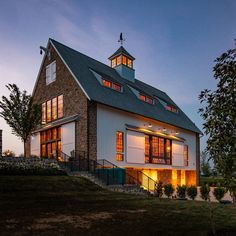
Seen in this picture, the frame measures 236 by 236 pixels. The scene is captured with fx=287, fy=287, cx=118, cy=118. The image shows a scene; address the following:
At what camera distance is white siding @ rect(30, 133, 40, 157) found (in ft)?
89.9

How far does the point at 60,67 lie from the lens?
1011 inches

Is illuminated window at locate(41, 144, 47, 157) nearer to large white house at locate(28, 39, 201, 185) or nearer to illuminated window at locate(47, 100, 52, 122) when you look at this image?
large white house at locate(28, 39, 201, 185)

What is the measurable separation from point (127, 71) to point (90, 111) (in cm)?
1280

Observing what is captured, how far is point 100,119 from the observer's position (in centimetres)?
2278

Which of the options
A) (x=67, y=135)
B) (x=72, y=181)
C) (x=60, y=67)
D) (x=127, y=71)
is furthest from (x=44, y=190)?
(x=127, y=71)

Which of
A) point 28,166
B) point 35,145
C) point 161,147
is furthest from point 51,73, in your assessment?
point 161,147

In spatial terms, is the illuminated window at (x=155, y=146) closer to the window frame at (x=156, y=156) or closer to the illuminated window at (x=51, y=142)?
the window frame at (x=156, y=156)

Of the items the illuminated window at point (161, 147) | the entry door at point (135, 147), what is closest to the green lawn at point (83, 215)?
the entry door at point (135, 147)

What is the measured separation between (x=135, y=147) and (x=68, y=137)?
6.29m

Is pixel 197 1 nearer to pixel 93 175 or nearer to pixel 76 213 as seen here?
pixel 93 175

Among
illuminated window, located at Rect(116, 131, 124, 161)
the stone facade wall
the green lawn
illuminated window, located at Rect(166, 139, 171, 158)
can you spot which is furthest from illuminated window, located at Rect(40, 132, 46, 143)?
illuminated window, located at Rect(166, 139, 171, 158)

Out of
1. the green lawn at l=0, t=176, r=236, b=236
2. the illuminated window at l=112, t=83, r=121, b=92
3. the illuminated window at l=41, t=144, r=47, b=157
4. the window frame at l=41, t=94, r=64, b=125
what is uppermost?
the illuminated window at l=112, t=83, r=121, b=92

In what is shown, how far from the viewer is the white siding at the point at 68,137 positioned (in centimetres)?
2296

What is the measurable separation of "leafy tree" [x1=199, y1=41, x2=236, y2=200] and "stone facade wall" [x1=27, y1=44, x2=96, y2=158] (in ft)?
53.5
